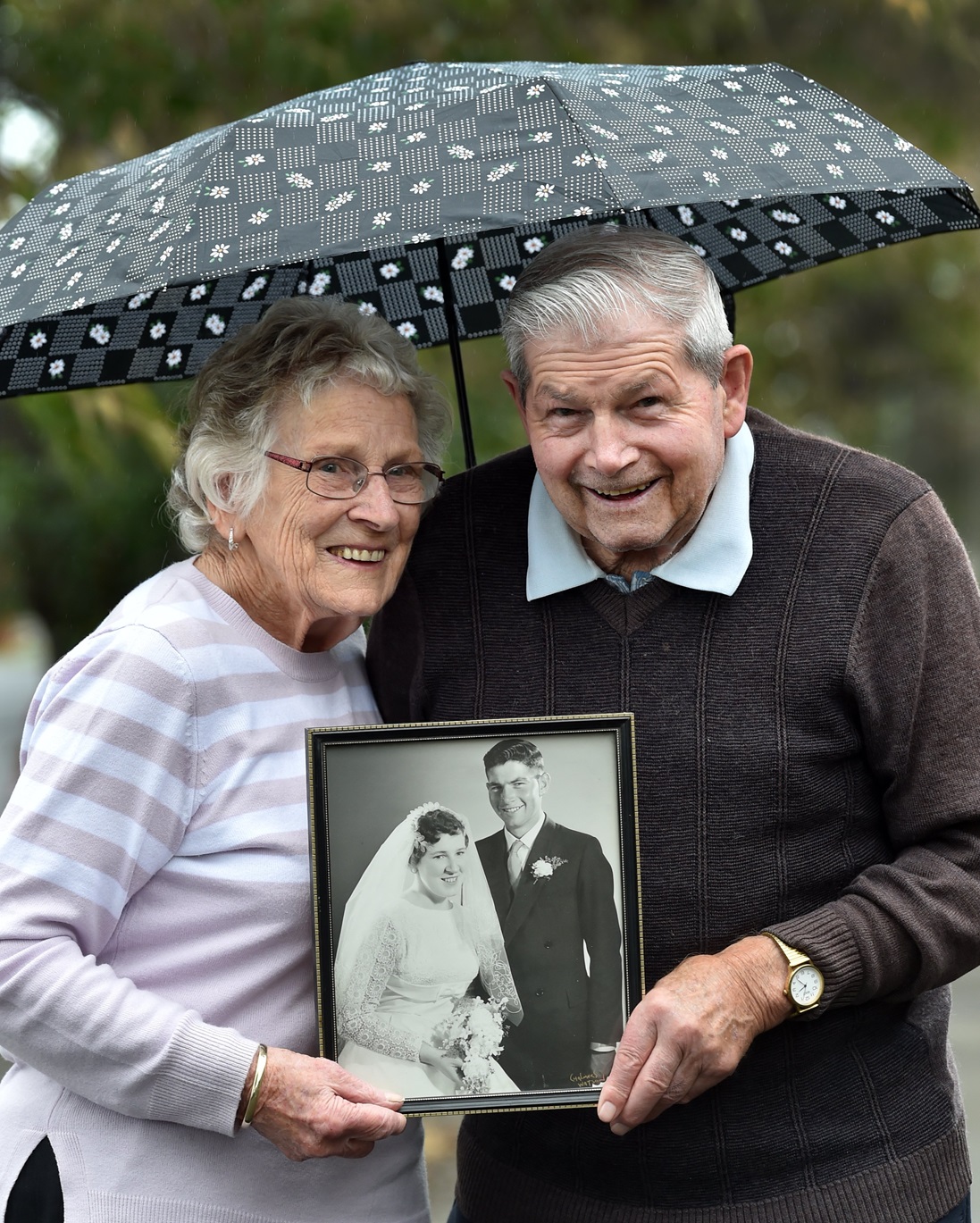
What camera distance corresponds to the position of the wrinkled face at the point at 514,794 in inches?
84.1

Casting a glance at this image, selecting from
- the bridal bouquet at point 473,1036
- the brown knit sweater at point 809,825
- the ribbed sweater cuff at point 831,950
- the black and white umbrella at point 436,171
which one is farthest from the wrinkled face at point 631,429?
the bridal bouquet at point 473,1036

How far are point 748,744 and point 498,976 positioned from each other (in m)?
0.52

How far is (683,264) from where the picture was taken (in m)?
2.24

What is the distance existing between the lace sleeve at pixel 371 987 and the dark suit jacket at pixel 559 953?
0.54 feet

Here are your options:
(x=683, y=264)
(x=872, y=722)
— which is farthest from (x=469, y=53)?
(x=872, y=722)

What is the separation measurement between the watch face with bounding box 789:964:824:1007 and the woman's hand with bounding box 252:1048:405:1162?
600mm

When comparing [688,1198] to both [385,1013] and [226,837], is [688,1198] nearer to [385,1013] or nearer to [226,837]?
[385,1013]

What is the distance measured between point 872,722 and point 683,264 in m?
0.75

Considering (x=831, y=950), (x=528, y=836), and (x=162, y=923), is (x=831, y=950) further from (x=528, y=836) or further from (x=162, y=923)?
(x=162, y=923)

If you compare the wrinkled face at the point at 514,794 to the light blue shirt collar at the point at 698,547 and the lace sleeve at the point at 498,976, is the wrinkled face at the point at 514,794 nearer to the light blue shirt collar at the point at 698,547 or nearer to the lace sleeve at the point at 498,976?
the lace sleeve at the point at 498,976

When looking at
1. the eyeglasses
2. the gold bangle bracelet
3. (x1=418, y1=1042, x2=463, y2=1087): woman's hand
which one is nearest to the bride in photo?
(x1=418, y1=1042, x2=463, y2=1087): woman's hand

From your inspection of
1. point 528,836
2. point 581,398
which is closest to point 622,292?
point 581,398

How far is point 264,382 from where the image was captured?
7.71 ft

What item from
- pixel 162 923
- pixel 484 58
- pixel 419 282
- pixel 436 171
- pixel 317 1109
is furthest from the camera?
pixel 484 58
